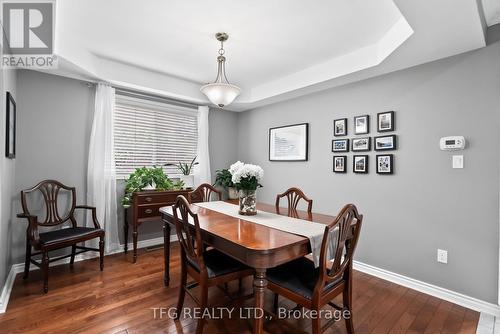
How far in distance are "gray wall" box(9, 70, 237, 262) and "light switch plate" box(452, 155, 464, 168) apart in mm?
4084

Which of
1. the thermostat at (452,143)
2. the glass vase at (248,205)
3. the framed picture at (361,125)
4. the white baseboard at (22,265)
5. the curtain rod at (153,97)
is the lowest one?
the white baseboard at (22,265)

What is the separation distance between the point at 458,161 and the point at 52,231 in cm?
416

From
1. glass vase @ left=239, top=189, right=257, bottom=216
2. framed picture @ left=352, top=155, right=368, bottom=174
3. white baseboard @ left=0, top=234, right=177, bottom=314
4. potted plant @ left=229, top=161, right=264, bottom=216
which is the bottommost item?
white baseboard @ left=0, top=234, right=177, bottom=314

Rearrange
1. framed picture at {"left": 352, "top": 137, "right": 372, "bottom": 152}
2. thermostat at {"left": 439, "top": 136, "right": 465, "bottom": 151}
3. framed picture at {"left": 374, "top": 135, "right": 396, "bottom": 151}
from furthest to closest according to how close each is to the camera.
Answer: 1. framed picture at {"left": 352, "top": 137, "right": 372, "bottom": 152}
2. framed picture at {"left": 374, "top": 135, "right": 396, "bottom": 151}
3. thermostat at {"left": 439, "top": 136, "right": 465, "bottom": 151}

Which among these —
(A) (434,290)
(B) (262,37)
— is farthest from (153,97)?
(A) (434,290)

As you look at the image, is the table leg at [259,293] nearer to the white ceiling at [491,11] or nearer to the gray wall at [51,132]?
the white ceiling at [491,11]

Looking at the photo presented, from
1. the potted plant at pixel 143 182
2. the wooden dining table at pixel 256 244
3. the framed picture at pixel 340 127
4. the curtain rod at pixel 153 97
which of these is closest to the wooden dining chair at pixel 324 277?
the wooden dining table at pixel 256 244

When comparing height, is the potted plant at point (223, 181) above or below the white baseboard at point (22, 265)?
above

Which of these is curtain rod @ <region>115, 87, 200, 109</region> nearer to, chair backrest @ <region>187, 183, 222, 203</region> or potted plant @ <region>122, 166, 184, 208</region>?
potted plant @ <region>122, 166, 184, 208</region>

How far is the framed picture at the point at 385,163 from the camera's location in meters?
2.74

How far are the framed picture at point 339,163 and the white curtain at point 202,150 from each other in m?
2.06

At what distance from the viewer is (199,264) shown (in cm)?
171

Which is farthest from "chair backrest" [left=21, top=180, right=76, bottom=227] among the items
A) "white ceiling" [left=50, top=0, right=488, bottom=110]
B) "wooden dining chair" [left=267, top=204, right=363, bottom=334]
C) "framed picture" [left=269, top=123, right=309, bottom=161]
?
"framed picture" [left=269, top=123, right=309, bottom=161]

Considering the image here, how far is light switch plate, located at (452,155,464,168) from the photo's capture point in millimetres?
2268
